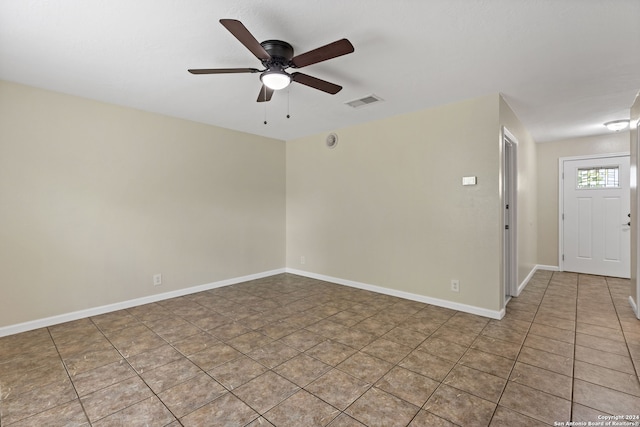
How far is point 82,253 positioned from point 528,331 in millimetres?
4829

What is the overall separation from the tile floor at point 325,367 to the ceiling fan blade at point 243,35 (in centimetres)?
226

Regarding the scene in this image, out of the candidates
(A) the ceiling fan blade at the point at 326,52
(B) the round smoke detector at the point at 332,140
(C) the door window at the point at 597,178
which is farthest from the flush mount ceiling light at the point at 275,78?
(C) the door window at the point at 597,178

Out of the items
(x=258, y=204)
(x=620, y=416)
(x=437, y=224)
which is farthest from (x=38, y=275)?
(x=620, y=416)

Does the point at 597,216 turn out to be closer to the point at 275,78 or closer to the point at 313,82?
the point at 313,82

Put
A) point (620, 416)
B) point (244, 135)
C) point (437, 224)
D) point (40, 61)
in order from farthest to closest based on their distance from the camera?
point (244, 135) → point (437, 224) → point (40, 61) → point (620, 416)

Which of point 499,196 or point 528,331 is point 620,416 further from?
point 499,196

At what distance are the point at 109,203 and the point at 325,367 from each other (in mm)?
3135

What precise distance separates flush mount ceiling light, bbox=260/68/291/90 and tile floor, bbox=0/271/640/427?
2213mm

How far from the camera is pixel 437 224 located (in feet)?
12.0

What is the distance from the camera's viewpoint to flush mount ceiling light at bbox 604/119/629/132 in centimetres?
413

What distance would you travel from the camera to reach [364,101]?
346cm

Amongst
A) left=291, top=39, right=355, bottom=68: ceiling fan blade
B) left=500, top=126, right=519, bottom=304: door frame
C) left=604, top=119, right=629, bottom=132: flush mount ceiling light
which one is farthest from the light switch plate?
left=604, top=119, right=629, bottom=132: flush mount ceiling light

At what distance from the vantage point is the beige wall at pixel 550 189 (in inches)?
209

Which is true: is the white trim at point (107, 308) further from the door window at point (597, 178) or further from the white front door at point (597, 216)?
the door window at point (597, 178)
